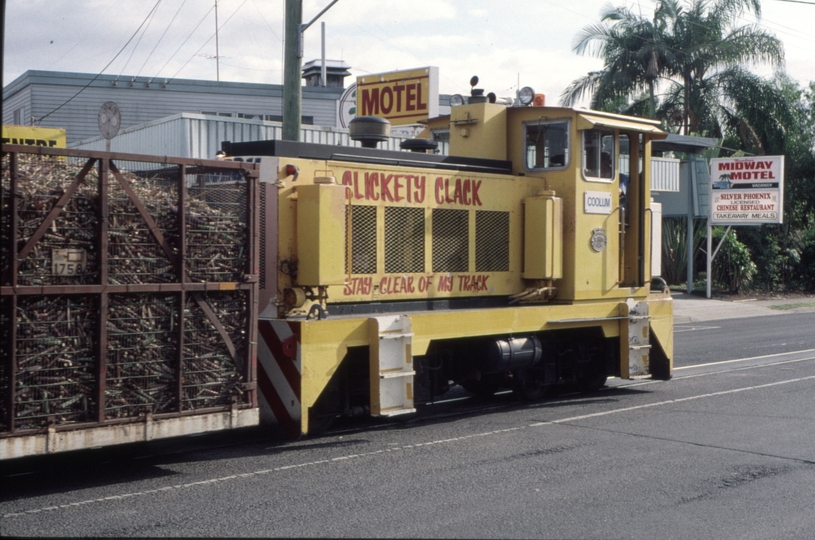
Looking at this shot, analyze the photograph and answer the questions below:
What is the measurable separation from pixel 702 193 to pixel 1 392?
25999mm

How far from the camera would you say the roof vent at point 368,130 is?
9125mm

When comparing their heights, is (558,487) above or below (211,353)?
below

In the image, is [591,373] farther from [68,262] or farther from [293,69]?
[68,262]

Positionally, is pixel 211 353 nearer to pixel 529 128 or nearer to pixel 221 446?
pixel 221 446

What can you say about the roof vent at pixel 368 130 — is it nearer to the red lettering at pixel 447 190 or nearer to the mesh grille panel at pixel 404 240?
the red lettering at pixel 447 190

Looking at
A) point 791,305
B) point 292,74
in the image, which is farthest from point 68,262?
point 791,305

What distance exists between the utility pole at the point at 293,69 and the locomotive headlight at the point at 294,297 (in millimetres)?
5527

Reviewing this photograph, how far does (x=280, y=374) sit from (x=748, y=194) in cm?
2362

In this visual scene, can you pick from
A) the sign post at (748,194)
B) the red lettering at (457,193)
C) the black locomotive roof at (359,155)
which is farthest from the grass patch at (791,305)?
the red lettering at (457,193)

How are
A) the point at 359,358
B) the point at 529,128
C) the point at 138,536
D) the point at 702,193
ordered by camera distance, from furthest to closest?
1. the point at 702,193
2. the point at 529,128
3. the point at 359,358
4. the point at 138,536

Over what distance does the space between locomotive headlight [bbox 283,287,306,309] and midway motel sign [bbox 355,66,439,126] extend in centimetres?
1112

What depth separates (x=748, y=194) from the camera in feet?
90.9

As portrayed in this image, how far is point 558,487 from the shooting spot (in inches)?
247

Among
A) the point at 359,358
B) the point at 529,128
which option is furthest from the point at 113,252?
the point at 529,128
